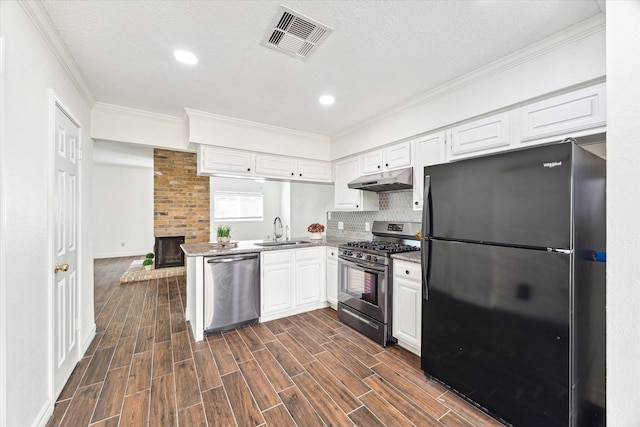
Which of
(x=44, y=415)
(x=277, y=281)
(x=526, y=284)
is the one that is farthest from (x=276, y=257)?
(x=526, y=284)

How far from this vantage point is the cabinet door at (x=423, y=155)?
2.49 meters

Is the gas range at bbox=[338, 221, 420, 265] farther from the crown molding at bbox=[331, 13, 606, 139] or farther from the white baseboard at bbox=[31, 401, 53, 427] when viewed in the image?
the white baseboard at bbox=[31, 401, 53, 427]

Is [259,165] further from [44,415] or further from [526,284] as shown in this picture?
[526,284]

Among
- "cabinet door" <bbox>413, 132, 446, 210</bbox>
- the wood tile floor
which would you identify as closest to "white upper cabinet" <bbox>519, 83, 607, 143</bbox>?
"cabinet door" <bbox>413, 132, 446, 210</bbox>

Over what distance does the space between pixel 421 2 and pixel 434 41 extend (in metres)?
0.39

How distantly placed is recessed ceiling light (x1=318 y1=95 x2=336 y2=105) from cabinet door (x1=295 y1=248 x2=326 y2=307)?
6.07 feet

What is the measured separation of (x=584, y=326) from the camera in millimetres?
1426

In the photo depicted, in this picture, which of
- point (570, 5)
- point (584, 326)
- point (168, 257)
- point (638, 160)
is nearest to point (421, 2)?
point (570, 5)

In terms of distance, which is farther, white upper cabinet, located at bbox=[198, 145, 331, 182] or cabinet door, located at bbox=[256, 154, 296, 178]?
cabinet door, located at bbox=[256, 154, 296, 178]

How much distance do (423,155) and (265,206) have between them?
4.18 meters

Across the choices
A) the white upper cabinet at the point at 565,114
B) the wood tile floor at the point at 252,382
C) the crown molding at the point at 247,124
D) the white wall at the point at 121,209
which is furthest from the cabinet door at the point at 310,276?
the white wall at the point at 121,209

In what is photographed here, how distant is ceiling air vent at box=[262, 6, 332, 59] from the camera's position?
1563 millimetres

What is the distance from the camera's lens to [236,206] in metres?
5.86

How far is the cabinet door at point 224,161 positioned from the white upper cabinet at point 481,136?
2.37 meters
